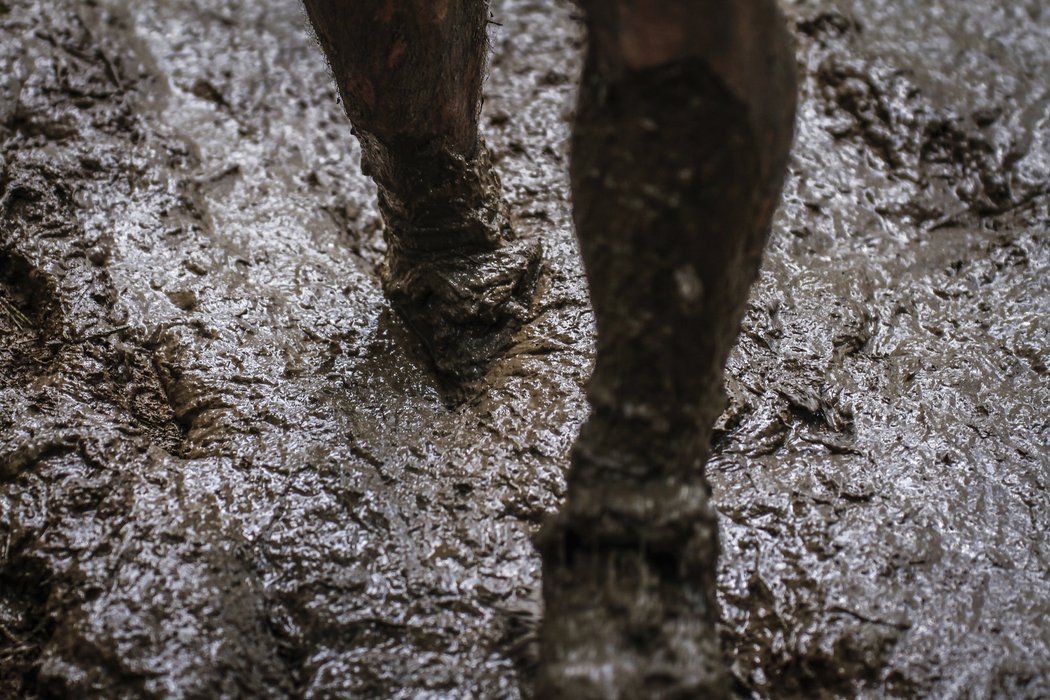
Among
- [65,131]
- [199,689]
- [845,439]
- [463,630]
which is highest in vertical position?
[65,131]

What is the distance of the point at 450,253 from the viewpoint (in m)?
1.99

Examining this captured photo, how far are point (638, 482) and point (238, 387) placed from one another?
92cm

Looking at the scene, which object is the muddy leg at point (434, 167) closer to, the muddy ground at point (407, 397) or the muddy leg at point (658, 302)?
the muddy ground at point (407, 397)

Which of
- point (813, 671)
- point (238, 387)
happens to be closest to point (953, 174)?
point (813, 671)

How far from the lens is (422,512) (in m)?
1.67

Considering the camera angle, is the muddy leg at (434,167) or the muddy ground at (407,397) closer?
the muddy ground at (407,397)

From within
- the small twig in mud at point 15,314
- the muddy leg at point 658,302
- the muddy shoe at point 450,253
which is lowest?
the muddy leg at point 658,302

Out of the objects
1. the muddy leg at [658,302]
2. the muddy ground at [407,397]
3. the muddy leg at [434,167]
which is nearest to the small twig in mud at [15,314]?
the muddy ground at [407,397]

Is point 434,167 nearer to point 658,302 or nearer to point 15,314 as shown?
point 658,302

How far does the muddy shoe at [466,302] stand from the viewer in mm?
1922

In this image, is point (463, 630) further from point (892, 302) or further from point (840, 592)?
point (892, 302)

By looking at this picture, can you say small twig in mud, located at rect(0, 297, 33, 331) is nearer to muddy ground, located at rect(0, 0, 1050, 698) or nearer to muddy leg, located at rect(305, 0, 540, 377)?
muddy ground, located at rect(0, 0, 1050, 698)

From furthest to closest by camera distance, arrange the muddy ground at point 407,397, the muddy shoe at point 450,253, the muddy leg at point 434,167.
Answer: the muddy shoe at point 450,253
the muddy leg at point 434,167
the muddy ground at point 407,397

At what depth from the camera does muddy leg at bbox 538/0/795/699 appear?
1085 millimetres
